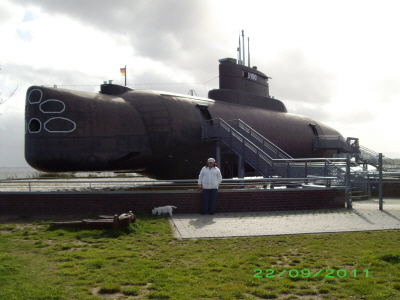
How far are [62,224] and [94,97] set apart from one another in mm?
9021

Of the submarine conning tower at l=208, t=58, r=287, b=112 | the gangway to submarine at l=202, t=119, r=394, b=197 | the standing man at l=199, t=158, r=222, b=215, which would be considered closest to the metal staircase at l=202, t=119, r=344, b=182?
the gangway to submarine at l=202, t=119, r=394, b=197

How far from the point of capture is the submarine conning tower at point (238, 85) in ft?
86.5

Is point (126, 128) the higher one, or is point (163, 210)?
point (126, 128)

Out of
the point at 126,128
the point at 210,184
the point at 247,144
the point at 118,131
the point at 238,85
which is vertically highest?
the point at 238,85

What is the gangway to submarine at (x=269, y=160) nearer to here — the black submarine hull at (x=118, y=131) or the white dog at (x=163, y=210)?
the black submarine hull at (x=118, y=131)

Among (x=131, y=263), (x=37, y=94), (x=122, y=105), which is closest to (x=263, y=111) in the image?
(x=122, y=105)

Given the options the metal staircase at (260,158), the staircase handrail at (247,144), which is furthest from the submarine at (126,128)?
the staircase handrail at (247,144)

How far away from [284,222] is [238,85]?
17.0 m

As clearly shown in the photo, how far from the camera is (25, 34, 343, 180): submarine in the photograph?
16.7 m

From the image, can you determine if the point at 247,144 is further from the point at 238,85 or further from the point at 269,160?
the point at 238,85

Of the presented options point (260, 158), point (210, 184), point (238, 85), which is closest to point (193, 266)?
point (210, 184)

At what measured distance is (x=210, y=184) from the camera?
12.8 m

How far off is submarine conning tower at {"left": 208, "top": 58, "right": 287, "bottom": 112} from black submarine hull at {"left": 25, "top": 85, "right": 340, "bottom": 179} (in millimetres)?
2233

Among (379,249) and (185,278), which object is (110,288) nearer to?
(185,278)
